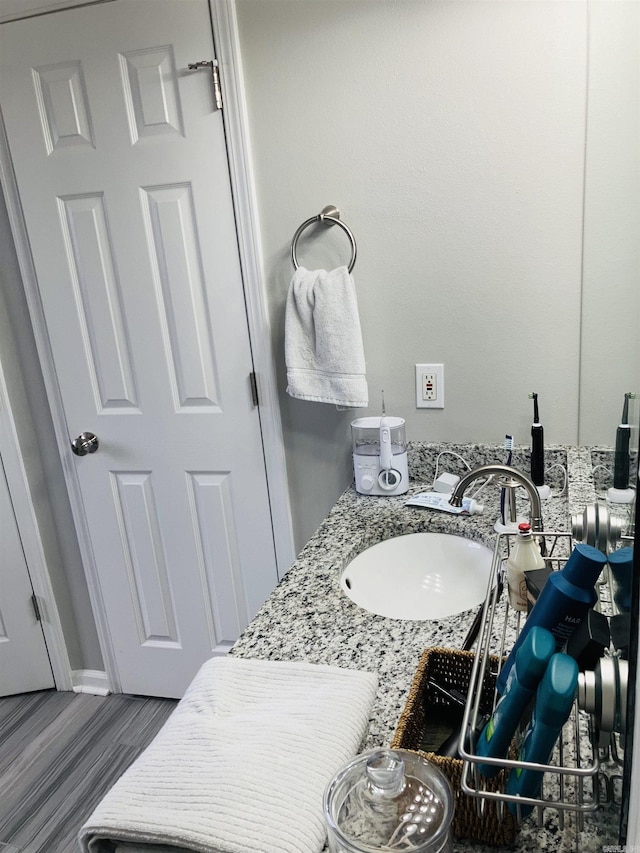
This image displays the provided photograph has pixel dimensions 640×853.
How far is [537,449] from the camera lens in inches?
59.1

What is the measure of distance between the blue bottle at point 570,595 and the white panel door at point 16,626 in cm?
200

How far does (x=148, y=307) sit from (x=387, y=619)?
1195 mm

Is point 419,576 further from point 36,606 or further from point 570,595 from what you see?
point 36,606

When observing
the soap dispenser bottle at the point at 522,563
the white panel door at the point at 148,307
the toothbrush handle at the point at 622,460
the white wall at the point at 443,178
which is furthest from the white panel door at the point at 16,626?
the toothbrush handle at the point at 622,460

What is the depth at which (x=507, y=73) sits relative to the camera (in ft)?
4.63

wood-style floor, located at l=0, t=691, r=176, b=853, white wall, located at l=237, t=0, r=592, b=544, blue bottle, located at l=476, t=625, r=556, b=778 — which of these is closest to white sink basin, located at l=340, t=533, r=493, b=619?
white wall, located at l=237, t=0, r=592, b=544

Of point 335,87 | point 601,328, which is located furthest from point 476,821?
point 335,87

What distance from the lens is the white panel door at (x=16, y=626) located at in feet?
6.97

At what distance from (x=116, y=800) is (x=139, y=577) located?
148 cm

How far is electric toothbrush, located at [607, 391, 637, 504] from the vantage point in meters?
0.56

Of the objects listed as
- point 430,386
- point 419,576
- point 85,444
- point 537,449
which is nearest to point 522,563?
point 419,576

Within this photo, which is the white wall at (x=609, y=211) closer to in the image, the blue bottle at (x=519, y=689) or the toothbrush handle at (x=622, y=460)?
the toothbrush handle at (x=622, y=460)

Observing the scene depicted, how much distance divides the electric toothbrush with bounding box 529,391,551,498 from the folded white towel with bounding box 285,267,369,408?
0.43 metres

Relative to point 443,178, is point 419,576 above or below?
below
